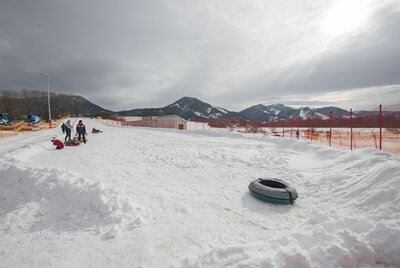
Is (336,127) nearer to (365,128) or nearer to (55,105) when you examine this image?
(365,128)

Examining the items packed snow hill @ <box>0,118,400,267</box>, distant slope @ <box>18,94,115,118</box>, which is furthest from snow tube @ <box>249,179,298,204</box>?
distant slope @ <box>18,94,115,118</box>

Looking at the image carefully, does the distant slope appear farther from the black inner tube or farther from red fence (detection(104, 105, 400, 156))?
the black inner tube

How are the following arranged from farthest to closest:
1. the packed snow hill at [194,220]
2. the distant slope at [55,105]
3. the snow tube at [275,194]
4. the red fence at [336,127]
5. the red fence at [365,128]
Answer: the distant slope at [55,105] → the red fence at [336,127] → the red fence at [365,128] → the snow tube at [275,194] → the packed snow hill at [194,220]

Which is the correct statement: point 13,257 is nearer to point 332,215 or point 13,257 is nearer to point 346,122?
point 332,215

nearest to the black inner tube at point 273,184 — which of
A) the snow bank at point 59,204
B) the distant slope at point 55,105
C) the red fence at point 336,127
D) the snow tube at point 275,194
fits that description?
the snow tube at point 275,194

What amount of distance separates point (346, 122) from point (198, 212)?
17.6 meters

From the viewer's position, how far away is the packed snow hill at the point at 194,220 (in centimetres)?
223

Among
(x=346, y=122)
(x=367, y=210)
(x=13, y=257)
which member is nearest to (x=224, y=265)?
(x=13, y=257)

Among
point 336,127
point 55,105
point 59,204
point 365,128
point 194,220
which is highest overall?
point 55,105

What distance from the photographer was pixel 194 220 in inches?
129

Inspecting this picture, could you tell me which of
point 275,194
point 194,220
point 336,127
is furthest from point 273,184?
point 336,127

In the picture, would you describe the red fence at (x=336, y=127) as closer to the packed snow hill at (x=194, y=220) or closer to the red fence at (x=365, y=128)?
the red fence at (x=365, y=128)

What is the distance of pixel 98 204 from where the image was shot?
3510 mm

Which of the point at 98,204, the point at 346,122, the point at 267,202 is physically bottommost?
the point at 267,202
